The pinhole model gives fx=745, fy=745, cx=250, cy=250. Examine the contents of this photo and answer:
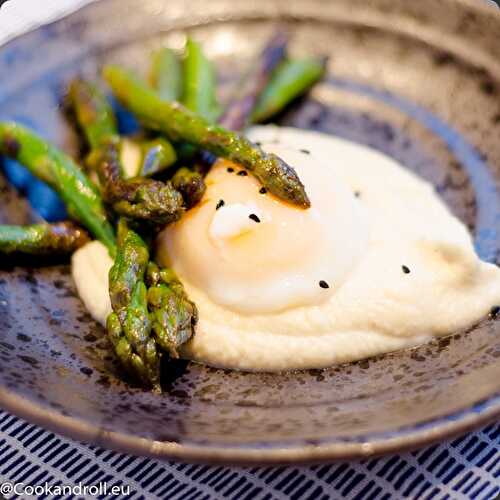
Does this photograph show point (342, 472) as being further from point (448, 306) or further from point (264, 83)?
point (264, 83)

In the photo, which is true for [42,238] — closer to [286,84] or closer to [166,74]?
[166,74]

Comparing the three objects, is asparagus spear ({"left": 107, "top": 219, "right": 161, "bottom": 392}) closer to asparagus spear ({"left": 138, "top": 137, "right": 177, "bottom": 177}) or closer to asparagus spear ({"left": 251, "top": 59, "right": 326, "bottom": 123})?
asparagus spear ({"left": 138, "top": 137, "right": 177, "bottom": 177})

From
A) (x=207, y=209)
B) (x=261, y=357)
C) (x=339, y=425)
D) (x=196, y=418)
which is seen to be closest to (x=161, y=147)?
(x=207, y=209)

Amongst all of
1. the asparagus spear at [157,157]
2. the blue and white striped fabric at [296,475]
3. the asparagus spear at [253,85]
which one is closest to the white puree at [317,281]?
the asparagus spear at [157,157]

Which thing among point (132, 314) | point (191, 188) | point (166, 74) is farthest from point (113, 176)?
point (166, 74)

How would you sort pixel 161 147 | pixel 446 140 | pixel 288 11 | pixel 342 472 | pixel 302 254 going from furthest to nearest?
1. pixel 288 11
2. pixel 446 140
3. pixel 161 147
4. pixel 302 254
5. pixel 342 472

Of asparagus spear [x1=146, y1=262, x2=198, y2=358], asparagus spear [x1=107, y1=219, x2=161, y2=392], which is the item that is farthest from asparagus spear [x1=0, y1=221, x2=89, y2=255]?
asparagus spear [x1=146, y1=262, x2=198, y2=358]
